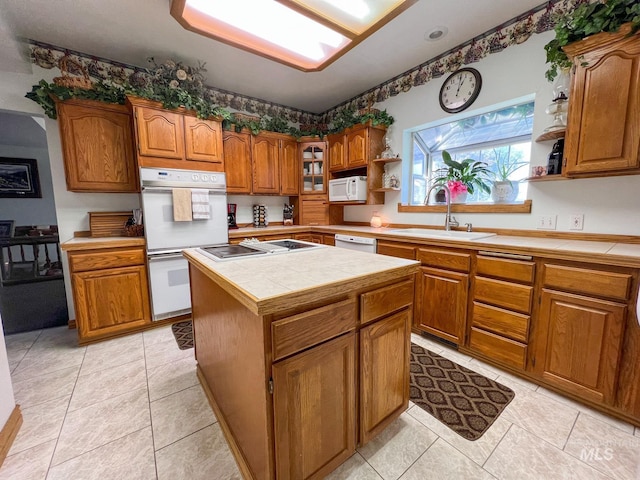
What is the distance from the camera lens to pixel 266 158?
3.52 meters

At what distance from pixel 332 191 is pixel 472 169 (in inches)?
67.6

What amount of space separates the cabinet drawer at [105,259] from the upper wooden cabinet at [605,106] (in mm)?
3619

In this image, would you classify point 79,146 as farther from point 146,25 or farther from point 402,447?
point 402,447

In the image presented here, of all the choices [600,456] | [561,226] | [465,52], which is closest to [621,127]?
[561,226]

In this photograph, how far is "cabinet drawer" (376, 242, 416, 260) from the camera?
2.39 m

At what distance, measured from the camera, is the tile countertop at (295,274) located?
83 centimetres

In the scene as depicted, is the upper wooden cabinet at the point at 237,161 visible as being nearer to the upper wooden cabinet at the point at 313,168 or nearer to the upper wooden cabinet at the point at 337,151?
the upper wooden cabinet at the point at 313,168

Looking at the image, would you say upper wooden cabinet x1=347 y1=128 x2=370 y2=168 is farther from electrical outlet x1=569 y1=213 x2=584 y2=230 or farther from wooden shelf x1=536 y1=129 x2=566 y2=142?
electrical outlet x1=569 y1=213 x2=584 y2=230

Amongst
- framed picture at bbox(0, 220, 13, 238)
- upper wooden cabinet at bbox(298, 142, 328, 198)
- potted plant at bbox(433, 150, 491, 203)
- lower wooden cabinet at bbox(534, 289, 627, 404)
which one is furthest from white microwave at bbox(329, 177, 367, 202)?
framed picture at bbox(0, 220, 13, 238)

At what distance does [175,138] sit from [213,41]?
3.20 ft

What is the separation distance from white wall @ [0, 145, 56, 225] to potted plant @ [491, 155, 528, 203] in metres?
8.15

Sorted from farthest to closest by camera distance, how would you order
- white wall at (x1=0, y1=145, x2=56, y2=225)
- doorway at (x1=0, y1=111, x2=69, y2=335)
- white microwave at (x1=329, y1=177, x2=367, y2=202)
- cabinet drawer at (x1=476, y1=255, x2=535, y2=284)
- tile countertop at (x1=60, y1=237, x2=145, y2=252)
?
1. white wall at (x1=0, y1=145, x2=56, y2=225)
2. white microwave at (x1=329, y1=177, x2=367, y2=202)
3. doorway at (x1=0, y1=111, x2=69, y2=335)
4. tile countertop at (x1=60, y1=237, x2=145, y2=252)
5. cabinet drawer at (x1=476, y1=255, x2=535, y2=284)

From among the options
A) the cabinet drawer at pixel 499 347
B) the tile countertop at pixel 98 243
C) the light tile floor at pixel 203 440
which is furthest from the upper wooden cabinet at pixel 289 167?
the cabinet drawer at pixel 499 347

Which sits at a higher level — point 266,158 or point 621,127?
point 266,158
